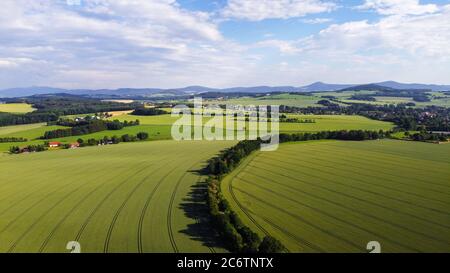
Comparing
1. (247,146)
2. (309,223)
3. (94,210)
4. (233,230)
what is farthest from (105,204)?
(247,146)

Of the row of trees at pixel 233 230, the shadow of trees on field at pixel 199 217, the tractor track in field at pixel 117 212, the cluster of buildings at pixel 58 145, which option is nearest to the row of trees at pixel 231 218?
the row of trees at pixel 233 230

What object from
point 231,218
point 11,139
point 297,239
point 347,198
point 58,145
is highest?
point 11,139

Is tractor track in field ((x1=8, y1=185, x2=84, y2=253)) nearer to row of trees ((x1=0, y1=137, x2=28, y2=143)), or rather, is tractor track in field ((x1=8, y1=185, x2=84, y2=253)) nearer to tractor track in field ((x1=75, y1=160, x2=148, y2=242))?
tractor track in field ((x1=75, y1=160, x2=148, y2=242))

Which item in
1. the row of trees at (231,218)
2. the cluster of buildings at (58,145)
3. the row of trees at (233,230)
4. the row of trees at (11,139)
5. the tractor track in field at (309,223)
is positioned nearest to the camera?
the row of trees at (233,230)

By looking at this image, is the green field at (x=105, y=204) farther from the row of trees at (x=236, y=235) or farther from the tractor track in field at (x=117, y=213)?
the row of trees at (x=236, y=235)

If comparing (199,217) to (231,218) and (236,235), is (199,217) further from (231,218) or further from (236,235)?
(236,235)

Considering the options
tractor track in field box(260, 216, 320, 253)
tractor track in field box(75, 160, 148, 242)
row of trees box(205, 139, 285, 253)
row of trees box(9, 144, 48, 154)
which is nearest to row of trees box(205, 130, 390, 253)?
row of trees box(205, 139, 285, 253)
